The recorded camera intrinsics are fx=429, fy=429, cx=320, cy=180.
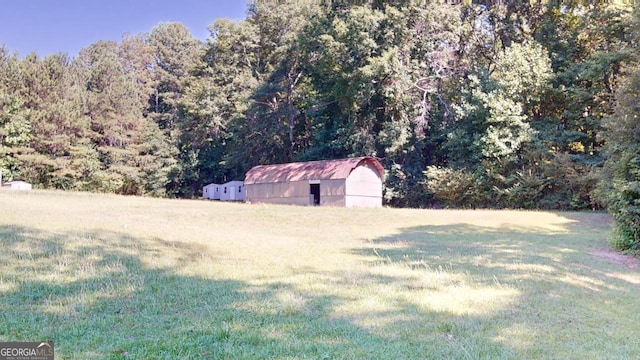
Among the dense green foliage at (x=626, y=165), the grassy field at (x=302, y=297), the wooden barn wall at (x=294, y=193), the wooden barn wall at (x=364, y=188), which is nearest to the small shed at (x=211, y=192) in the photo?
the wooden barn wall at (x=294, y=193)

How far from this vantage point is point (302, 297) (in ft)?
19.1

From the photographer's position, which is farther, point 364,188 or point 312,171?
point 312,171

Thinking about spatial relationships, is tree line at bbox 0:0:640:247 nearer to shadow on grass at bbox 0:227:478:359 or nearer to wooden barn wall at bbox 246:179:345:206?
wooden barn wall at bbox 246:179:345:206

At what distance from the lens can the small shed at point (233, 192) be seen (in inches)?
1576

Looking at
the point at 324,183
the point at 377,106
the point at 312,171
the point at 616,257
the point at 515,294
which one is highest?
the point at 377,106

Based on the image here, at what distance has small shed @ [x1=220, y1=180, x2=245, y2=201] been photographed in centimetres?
4003

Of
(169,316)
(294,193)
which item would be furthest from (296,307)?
(294,193)

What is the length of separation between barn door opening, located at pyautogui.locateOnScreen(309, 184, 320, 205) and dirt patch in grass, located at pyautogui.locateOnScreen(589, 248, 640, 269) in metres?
20.5

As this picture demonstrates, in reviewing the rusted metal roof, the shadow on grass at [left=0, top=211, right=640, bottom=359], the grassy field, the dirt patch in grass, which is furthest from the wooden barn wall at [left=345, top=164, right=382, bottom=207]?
the shadow on grass at [left=0, top=211, right=640, bottom=359]

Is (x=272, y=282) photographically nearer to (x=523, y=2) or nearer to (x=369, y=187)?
(x=369, y=187)

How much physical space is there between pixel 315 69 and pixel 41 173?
2614 cm

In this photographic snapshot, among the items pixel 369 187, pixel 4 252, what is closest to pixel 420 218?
pixel 369 187

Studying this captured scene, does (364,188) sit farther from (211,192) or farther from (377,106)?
(211,192)

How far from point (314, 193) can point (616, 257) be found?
21.7 m
